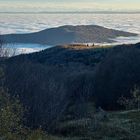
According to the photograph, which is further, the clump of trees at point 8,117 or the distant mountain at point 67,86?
the distant mountain at point 67,86

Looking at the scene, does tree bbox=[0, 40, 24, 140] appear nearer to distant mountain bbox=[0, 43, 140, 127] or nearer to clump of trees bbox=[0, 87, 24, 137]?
clump of trees bbox=[0, 87, 24, 137]

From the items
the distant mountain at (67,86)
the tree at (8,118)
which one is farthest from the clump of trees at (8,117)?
the distant mountain at (67,86)

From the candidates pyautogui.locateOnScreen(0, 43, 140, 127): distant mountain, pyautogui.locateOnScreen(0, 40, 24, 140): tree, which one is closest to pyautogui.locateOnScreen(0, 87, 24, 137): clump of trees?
pyautogui.locateOnScreen(0, 40, 24, 140): tree

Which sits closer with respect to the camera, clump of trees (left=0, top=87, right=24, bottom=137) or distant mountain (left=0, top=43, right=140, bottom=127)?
clump of trees (left=0, top=87, right=24, bottom=137)

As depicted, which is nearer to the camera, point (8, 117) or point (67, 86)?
point (8, 117)

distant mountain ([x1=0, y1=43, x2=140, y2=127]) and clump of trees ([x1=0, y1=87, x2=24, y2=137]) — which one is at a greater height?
clump of trees ([x1=0, y1=87, x2=24, y2=137])

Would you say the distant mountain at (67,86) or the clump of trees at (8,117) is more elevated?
the clump of trees at (8,117)

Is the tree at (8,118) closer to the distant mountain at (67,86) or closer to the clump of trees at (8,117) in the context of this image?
the clump of trees at (8,117)

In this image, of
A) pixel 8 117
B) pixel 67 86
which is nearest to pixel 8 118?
pixel 8 117

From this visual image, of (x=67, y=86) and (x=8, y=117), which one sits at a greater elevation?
(x=8, y=117)

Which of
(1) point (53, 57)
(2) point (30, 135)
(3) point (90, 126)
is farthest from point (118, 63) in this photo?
(1) point (53, 57)

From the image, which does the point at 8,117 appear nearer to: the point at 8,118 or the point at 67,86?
the point at 8,118
